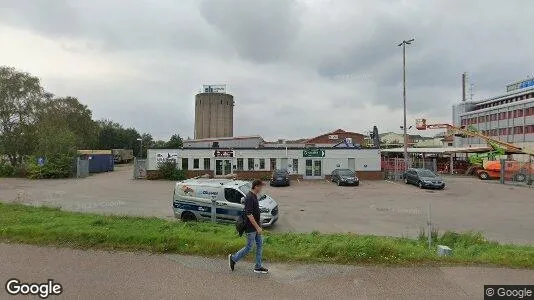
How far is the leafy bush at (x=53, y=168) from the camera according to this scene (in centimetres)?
3772

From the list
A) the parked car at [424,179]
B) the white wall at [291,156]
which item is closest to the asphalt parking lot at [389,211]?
the parked car at [424,179]

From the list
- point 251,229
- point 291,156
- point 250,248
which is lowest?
point 250,248

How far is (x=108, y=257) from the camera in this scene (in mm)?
6445

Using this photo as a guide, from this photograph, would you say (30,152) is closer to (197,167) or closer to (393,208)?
(197,167)

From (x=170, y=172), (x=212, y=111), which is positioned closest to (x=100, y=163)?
(x=170, y=172)

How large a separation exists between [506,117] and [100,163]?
72.6 meters

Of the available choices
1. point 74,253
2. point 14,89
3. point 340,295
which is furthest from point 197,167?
point 340,295

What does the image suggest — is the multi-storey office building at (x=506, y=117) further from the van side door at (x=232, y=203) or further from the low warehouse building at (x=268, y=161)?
the van side door at (x=232, y=203)

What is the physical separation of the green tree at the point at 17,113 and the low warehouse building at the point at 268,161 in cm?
2083

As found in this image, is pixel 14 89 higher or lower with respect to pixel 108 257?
higher

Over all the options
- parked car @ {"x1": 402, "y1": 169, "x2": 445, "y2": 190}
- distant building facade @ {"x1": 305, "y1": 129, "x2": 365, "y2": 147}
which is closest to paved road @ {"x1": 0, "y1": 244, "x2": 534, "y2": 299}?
parked car @ {"x1": 402, "y1": 169, "x2": 445, "y2": 190}

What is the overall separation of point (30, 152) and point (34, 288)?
49.5m

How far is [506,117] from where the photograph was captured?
232ft

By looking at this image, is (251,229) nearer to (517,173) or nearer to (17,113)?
(517,173)
